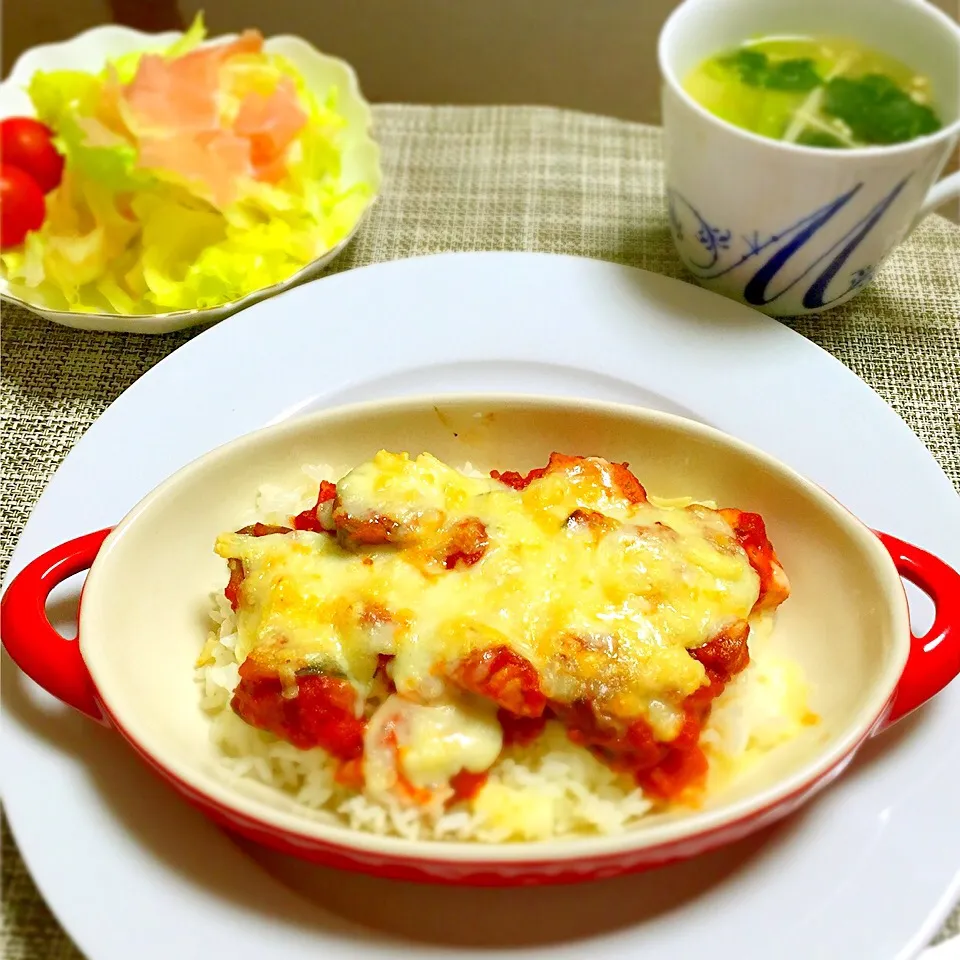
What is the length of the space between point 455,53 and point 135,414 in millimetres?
2016

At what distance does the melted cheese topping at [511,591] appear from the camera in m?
1.19

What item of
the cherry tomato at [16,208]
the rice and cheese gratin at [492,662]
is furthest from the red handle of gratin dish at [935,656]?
the cherry tomato at [16,208]

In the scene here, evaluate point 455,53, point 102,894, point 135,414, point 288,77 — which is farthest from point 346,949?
point 455,53

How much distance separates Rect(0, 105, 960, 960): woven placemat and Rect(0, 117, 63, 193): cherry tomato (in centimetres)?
37

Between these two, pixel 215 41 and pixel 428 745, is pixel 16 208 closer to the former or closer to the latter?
pixel 215 41

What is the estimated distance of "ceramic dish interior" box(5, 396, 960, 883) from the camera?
1077 mm

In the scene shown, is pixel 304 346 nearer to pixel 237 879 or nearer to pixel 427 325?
pixel 427 325

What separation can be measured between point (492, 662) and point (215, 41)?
1986 mm

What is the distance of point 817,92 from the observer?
1.91 meters

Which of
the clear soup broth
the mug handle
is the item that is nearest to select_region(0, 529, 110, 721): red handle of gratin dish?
the clear soup broth

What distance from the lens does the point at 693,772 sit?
1.23 meters

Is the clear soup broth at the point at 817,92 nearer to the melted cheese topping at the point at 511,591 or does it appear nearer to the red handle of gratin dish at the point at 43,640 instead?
the melted cheese topping at the point at 511,591

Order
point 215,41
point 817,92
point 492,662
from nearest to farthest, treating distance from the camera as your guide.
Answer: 1. point 492,662
2. point 817,92
3. point 215,41

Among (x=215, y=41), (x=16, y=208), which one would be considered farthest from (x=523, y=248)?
(x=16, y=208)
